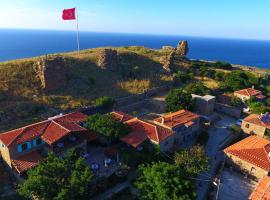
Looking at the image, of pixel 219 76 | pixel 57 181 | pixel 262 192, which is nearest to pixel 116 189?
pixel 57 181

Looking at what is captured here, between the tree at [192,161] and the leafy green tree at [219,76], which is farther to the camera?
the leafy green tree at [219,76]

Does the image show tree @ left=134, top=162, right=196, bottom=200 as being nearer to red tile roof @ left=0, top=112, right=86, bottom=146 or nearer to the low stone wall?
red tile roof @ left=0, top=112, right=86, bottom=146

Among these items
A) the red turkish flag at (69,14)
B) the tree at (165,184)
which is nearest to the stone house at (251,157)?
the tree at (165,184)

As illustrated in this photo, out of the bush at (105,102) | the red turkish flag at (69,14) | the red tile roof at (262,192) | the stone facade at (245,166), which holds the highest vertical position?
the red turkish flag at (69,14)

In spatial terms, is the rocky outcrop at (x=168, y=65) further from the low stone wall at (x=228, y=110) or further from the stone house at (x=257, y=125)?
the stone house at (x=257, y=125)

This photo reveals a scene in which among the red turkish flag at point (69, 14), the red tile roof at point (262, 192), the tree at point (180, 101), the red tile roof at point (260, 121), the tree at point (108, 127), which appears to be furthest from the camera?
the red turkish flag at point (69, 14)

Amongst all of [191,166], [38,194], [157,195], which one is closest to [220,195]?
[191,166]

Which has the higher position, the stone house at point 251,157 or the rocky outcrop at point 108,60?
the rocky outcrop at point 108,60

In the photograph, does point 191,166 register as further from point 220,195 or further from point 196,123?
point 196,123
